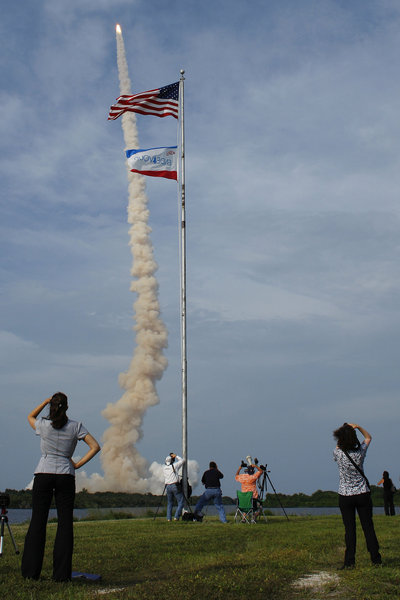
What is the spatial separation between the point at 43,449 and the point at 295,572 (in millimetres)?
4099

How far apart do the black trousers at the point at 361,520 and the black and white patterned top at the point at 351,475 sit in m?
0.09

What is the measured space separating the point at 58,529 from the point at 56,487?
0.52m

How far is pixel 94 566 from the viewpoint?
9.58 meters

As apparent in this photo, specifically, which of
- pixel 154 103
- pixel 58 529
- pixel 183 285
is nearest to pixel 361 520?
pixel 58 529

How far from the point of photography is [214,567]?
929 centimetres

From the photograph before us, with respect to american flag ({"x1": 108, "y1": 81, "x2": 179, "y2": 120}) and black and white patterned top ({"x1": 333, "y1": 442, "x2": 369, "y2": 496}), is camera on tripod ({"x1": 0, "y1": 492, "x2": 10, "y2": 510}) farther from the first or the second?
american flag ({"x1": 108, "y1": 81, "x2": 179, "y2": 120})

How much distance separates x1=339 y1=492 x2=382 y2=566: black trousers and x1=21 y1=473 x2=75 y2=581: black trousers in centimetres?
413

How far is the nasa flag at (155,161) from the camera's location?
2530 cm

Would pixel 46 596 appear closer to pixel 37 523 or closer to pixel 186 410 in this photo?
pixel 37 523

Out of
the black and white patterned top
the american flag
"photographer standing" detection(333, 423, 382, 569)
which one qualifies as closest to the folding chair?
"photographer standing" detection(333, 423, 382, 569)

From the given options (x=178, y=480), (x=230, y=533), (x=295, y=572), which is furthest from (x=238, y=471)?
(x=295, y=572)

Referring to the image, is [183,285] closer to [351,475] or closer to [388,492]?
[388,492]

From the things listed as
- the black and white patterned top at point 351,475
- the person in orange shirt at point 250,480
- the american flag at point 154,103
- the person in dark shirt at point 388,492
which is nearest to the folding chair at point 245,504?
the person in orange shirt at point 250,480

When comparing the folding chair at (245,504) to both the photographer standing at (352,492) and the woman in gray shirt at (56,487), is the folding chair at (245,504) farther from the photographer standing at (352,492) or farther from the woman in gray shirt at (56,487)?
the woman in gray shirt at (56,487)
